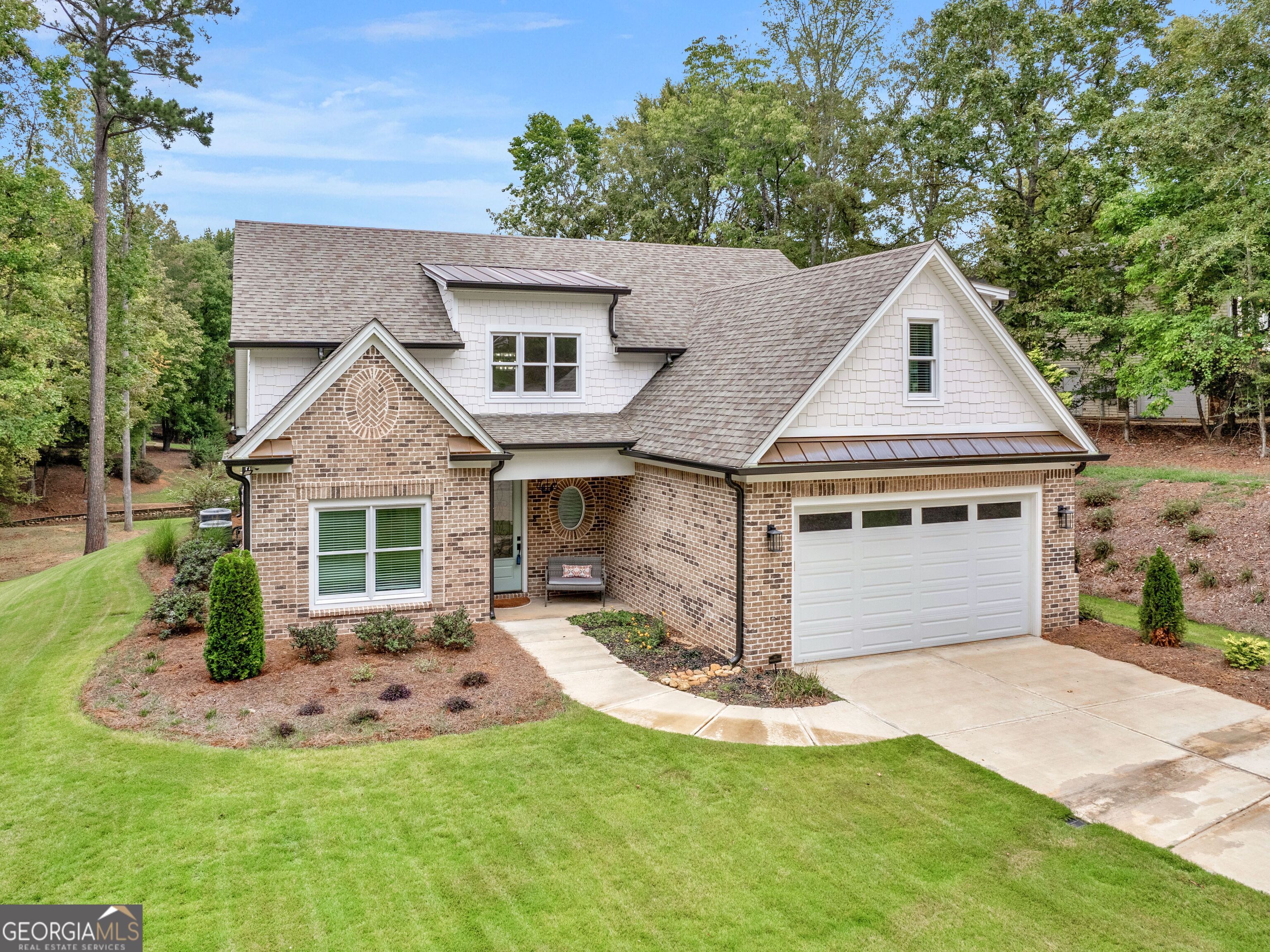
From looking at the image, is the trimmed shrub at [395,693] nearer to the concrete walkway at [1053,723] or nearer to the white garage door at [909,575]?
the concrete walkway at [1053,723]

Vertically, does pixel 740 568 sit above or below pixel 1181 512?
below

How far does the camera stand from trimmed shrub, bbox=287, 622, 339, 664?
1138 centimetres

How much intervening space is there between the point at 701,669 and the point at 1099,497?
14.1 meters

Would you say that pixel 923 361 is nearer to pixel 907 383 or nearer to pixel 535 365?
pixel 907 383

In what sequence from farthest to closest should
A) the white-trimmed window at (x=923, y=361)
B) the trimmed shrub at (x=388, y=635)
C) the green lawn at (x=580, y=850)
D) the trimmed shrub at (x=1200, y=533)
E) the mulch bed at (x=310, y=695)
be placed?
the trimmed shrub at (x=1200, y=533) < the white-trimmed window at (x=923, y=361) < the trimmed shrub at (x=388, y=635) < the mulch bed at (x=310, y=695) < the green lawn at (x=580, y=850)

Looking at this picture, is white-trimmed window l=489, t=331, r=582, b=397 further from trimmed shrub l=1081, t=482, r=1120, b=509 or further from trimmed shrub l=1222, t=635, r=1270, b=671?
trimmed shrub l=1081, t=482, r=1120, b=509

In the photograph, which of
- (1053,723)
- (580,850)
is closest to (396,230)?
(580,850)

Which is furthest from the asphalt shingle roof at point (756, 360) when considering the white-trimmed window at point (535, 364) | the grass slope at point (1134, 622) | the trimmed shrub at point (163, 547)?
the trimmed shrub at point (163, 547)

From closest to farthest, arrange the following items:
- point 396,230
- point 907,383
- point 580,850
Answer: point 580,850
point 907,383
point 396,230

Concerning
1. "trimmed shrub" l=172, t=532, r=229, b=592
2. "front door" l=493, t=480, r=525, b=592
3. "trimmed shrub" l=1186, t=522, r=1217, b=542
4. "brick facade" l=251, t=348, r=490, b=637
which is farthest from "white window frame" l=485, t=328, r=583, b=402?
"trimmed shrub" l=1186, t=522, r=1217, b=542

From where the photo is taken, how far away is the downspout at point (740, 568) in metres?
11.2

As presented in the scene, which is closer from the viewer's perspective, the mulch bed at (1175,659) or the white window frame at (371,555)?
the mulch bed at (1175,659)

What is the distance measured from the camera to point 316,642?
11375mm

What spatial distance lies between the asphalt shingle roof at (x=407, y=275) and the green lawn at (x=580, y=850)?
26.9ft
